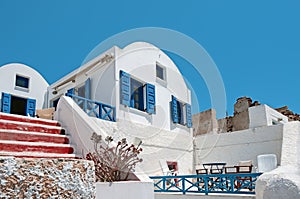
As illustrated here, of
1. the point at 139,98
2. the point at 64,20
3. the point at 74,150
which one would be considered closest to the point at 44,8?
the point at 64,20

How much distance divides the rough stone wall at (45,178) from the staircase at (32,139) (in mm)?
2019

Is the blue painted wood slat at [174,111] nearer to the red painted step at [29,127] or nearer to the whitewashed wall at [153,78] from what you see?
the whitewashed wall at [153,78]

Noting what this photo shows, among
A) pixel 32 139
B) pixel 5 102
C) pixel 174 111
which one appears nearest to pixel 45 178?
pixel 32 139

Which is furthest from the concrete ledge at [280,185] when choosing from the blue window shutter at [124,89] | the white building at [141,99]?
the blue window shutter at [124,89]

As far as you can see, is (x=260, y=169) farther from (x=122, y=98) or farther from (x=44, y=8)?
(x=44, y=8)

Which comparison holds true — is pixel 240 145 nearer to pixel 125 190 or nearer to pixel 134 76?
pixel 134 76

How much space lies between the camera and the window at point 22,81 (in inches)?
490

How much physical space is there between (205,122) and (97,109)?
500 inches

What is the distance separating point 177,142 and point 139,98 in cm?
279

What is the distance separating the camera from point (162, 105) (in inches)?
453

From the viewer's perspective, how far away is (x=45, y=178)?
5.66 ft

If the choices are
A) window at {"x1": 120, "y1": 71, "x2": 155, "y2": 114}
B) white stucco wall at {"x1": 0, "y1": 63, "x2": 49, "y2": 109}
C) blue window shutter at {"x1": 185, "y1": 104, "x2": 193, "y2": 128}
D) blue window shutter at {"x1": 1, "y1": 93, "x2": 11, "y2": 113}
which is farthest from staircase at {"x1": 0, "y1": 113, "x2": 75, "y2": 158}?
blue window shutter at {"x1": 185, "y1": 104, "x2": 193, "y2": 128}

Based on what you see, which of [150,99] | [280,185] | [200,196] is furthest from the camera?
[150,99]

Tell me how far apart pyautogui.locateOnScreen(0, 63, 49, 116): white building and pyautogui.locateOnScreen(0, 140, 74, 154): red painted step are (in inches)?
315
